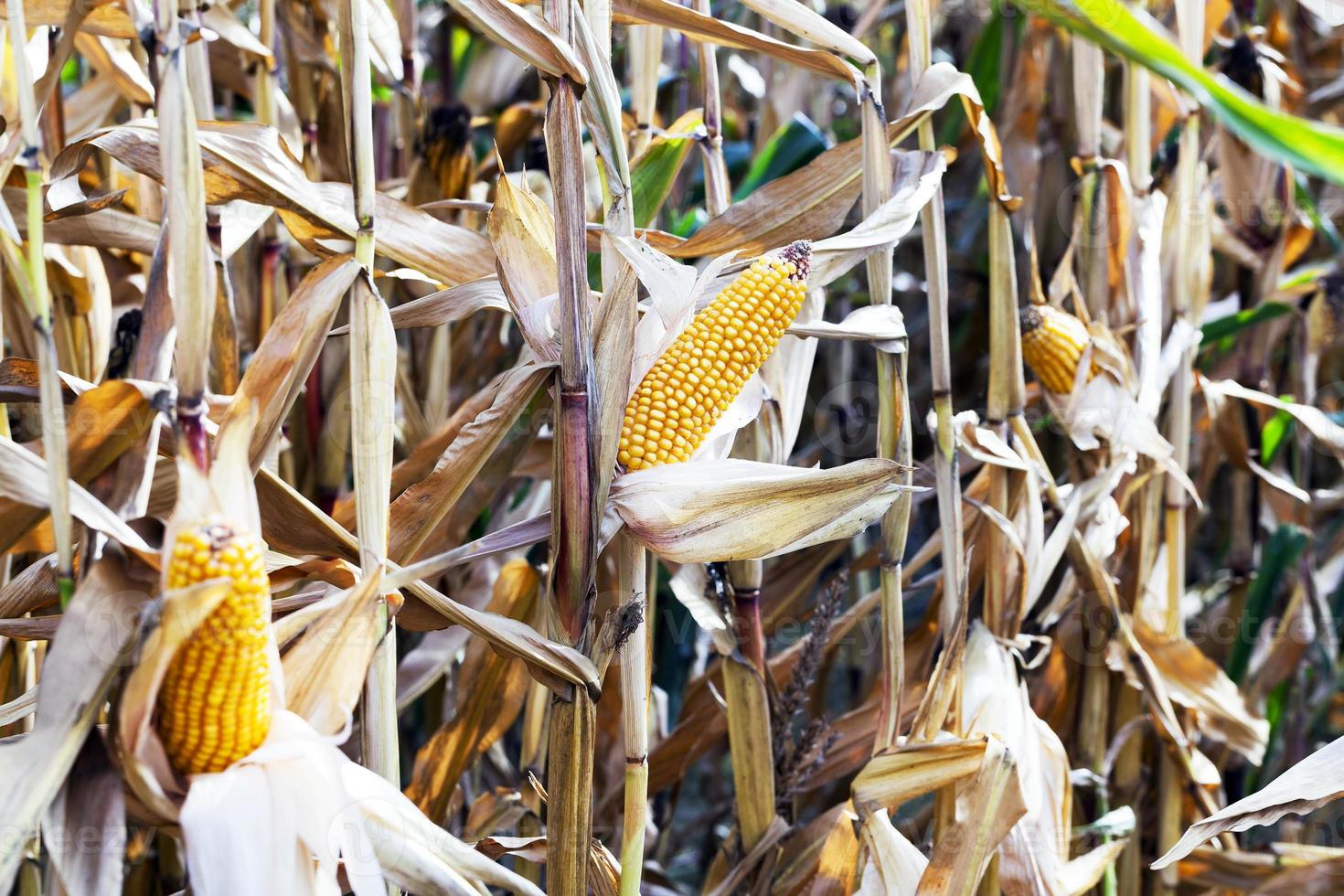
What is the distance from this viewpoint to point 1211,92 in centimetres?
48

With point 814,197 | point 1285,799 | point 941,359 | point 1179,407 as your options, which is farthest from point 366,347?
point 1179,407

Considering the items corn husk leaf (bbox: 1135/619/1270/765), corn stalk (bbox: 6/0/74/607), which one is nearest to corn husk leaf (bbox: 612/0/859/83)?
corn stalk (bbox: 6/0/74/607)

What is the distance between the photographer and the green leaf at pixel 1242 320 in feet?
6.16

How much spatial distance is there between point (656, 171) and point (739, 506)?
1.94ft

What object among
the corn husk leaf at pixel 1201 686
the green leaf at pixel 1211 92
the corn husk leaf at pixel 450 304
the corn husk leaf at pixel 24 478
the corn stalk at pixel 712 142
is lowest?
the corn husk leaf at pixel 1201 686

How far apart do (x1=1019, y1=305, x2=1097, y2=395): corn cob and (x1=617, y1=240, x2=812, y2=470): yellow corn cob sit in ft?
2.12

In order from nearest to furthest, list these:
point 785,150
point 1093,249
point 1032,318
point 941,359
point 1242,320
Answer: point 941,359
point 1032,318
point 1093,249
point 785,150
point 1242,320

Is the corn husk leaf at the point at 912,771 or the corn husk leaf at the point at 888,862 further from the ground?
the corn husk leaf at the point at 912,771

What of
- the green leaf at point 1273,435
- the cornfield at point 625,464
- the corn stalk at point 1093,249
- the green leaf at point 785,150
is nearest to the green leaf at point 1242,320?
the cornfield at point 625,464

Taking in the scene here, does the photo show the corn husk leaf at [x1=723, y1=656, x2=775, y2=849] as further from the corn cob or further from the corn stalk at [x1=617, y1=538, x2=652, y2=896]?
the corn cob

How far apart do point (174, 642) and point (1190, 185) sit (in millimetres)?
1627

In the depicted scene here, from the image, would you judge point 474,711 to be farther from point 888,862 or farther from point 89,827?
point 89,827

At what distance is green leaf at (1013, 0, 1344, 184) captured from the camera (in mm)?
472

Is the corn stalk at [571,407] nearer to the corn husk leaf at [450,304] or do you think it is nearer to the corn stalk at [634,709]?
the corn stalk at [634,709]
